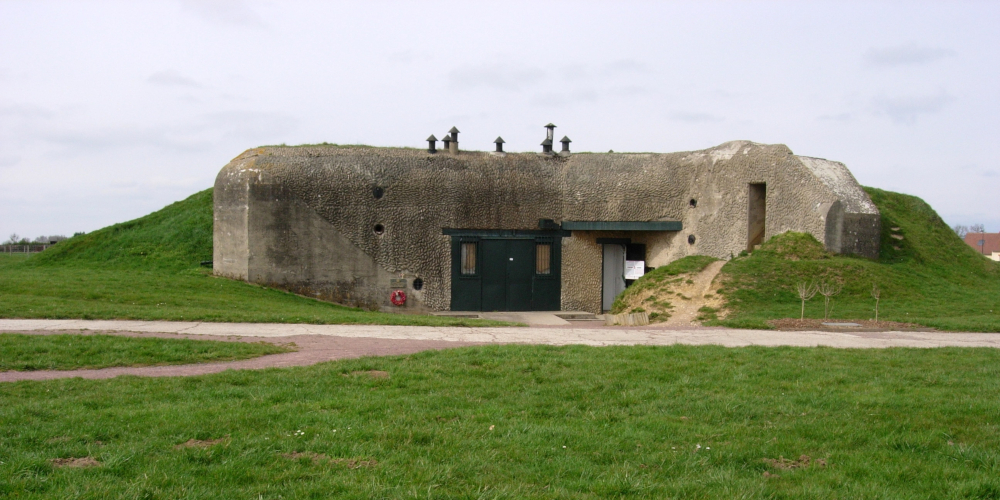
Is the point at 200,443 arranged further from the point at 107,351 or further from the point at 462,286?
the point at 462,286

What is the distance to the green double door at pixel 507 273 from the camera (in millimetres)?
24578

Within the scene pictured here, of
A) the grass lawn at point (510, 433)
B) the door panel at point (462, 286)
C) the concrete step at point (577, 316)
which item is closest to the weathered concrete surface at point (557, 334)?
the grass lawn at point (510, 433)

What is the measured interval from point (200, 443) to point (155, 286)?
15335 mm

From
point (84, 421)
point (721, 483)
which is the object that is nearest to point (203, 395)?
point (84, 421)

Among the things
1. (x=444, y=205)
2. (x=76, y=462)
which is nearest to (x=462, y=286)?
(x=444, y=205)

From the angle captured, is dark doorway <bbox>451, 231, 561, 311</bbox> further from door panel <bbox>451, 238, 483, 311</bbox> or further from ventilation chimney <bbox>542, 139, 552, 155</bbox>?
ventilation chimney <bbox>542, 139, 552, 155</bbox>

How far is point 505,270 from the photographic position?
24.7 metres

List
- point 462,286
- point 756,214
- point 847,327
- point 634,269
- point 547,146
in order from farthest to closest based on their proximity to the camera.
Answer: point 547,146 < point 634,269 < point 462,286 < point 756,214 < point 847,327

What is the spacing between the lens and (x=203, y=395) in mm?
7172

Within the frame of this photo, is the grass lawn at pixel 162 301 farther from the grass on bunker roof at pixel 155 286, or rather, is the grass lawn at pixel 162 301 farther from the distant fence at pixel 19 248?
the distant fence at pixel 19 248

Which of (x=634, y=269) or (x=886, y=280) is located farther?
(x=634, y=269)

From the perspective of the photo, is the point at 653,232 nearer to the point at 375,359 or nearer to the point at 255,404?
the point at 375,359

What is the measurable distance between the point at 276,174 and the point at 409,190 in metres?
4.28

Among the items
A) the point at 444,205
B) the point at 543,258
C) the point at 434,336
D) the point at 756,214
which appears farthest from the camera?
the point at 543,258
